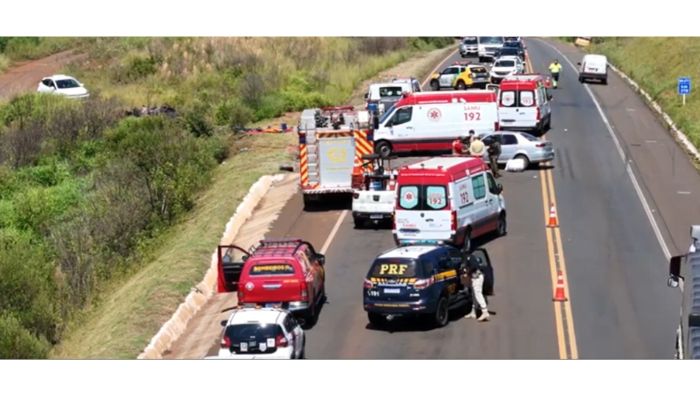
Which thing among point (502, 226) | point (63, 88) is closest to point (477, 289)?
point (502, 226)

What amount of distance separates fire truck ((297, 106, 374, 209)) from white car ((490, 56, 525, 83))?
25445 millimetres

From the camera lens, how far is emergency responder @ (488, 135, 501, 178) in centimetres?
4009

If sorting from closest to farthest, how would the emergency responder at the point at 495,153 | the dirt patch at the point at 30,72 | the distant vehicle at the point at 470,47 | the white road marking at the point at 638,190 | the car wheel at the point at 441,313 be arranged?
the car wheel at the point at 441,313
the white road marking at the point at 638,190
the emergency responder at the point at 495,153
the dirt patch at the point at 30,72
the distant vehicle at the point at 470,47

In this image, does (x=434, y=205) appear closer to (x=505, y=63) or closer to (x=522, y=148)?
(x=522, y=148)

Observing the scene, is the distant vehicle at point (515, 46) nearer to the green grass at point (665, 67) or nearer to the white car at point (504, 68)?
the green grass at point (665, 67)

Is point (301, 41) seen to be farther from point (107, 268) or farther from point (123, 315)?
point (123, 315)

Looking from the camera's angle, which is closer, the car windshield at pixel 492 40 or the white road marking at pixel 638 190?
the white road marking at pixel 638 190

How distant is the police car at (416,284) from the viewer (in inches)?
1002

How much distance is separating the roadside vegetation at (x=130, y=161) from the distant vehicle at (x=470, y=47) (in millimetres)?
4746

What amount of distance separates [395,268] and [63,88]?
43013mm

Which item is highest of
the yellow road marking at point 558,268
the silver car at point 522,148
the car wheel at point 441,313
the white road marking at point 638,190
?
the silver car at point 522,148

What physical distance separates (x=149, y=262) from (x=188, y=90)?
3468 cm

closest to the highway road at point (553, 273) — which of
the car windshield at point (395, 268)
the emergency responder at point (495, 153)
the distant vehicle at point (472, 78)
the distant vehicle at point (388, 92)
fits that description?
the emergency responder at point (495, 153)

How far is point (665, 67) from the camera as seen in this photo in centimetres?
6588
